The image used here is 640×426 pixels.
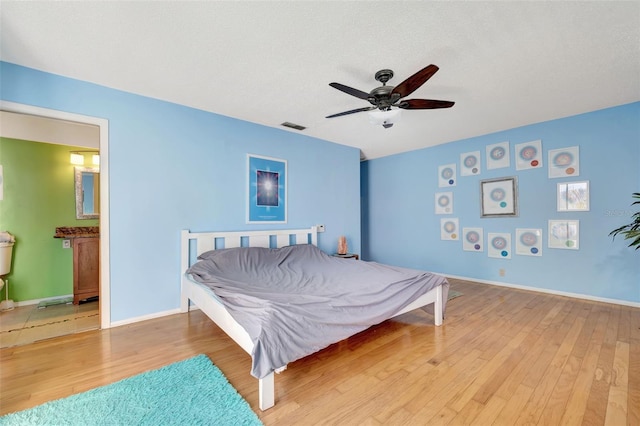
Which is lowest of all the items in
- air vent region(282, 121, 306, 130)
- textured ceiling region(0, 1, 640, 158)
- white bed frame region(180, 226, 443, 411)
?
white bed frame region(180, 226, 443, 411)

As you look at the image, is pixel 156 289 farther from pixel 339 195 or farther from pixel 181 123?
pixel 339 195

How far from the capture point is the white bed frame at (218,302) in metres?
1.61

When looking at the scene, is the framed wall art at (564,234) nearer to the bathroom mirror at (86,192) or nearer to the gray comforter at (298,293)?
the gray comforter at (298,293)

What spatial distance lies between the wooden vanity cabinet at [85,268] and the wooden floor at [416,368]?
4.11ft

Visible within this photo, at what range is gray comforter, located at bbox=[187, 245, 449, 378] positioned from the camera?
5.25 ft

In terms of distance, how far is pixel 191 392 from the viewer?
164cm

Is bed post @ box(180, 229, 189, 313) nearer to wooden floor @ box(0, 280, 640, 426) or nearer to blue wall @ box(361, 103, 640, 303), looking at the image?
wooden floor @ box(0, 280, 640, 426)

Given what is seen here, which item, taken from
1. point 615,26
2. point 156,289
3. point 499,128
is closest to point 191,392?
point 156,289

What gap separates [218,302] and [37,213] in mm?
3395

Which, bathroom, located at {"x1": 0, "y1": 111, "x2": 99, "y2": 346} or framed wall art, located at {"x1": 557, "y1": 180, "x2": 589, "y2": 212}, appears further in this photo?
framed wall art, located at {"x1": 557, "y1": 180, "x2": 589, "y2": 212}

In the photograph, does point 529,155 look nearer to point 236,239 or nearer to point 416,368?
point 416,368

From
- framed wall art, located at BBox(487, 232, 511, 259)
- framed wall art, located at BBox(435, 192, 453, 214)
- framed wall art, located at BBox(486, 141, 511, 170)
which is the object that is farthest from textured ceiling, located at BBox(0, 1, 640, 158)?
framed wall art, located at BBox(487, 232, 511, 259)

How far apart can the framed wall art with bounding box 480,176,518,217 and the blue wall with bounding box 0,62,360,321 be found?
11.4ft

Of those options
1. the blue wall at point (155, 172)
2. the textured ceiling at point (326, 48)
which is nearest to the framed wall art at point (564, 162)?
the textured ceiling at point (326, 48)
